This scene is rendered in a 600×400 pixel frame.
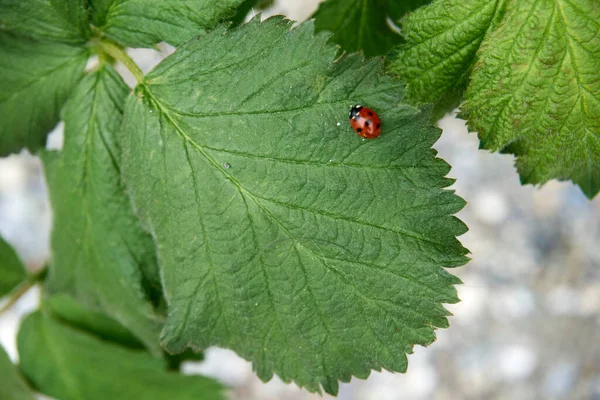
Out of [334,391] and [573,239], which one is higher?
[334,391]

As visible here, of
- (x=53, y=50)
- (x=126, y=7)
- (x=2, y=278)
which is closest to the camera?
(x=126, y=7)

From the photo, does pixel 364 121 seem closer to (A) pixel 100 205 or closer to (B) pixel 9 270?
(A) pixel 100 205

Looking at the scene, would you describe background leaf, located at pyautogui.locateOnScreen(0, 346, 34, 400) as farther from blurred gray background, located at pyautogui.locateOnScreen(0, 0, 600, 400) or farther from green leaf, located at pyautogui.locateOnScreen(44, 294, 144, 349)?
blurred gray background, located at pyautogui.locateOnScreen(0, 0, 600, 400)

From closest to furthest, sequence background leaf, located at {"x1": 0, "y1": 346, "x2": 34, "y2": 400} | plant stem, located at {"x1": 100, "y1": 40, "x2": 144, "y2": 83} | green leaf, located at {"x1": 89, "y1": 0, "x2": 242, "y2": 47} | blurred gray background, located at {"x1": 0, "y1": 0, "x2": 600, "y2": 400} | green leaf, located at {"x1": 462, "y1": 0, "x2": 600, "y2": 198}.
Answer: green leaf, located at {"x1": 462, "y1": 0, "x2": 600, "y2": 198} → green leaf, located at {"x1": 89, "y1": 0, "x2": 242, "y2": 47} → plant stem, located at {"x1": 100, "y1": 40, "x2": 144, "y2": 83} → background leaf, located at {"x1": 0, "y1": 346, "x2": 34, "y2": 400} → blurred gray background, located at {"x1": 0, "y1": 0, "x2": 600, "y2": 400}

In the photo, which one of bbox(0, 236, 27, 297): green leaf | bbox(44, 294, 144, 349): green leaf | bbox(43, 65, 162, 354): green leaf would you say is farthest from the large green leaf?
bbox(43, 65, 162, 354): green leaf

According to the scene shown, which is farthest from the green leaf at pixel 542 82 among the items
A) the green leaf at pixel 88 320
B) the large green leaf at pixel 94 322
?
the green leaf at pixel 88 320

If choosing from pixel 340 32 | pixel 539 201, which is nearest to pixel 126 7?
pixel 340 32

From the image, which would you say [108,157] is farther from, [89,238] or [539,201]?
[539,201]
